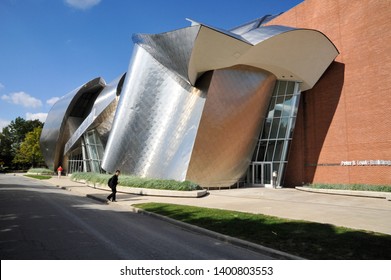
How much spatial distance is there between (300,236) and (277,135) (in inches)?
773

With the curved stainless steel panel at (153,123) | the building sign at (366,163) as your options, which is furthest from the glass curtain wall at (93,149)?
the building sign at (366,163)

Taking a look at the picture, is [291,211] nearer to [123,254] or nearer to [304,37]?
[123,254]

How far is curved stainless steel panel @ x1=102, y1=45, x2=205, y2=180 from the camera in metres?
22.8

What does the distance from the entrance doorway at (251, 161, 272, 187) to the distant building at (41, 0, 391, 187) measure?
9cm

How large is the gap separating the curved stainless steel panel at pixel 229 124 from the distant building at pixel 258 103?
8 centimetres

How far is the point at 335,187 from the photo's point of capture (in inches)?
827

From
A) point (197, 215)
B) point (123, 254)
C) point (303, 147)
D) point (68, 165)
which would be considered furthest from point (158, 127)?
point (68, 165)

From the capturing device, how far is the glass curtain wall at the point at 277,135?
25945 mm

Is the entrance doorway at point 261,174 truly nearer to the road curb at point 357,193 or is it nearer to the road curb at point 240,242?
the road curb at point 357,193

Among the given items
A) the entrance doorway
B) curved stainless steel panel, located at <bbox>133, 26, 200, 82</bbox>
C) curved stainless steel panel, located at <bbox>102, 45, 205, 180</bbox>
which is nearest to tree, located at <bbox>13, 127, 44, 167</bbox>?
curved stainless steel panel, located at <bbox>102, 45, 205, 180</bbox>

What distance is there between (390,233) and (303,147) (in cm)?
1851

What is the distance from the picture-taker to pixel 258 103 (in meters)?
25.6

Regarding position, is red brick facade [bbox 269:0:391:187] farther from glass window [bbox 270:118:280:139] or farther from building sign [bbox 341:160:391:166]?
glass window [bbox 270:118:280:139]

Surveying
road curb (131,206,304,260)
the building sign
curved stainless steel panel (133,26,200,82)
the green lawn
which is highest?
curved stainless steel panel (133,26,200,82)
